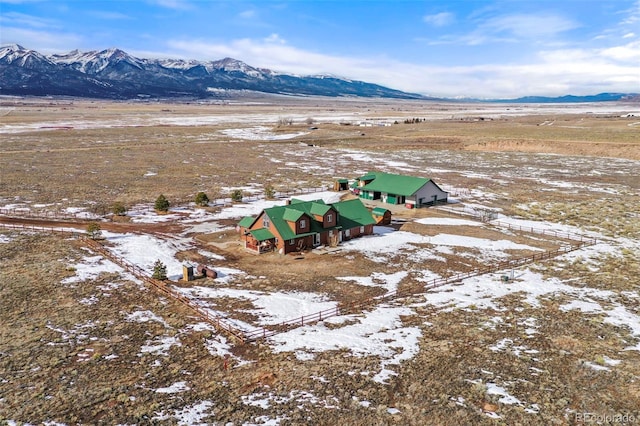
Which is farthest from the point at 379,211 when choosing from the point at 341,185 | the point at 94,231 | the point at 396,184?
the point at 94,231

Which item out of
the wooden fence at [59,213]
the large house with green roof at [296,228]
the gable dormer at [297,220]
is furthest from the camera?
the wooden fence at [59,213]

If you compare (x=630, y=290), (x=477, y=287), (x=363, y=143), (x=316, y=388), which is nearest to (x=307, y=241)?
(x=477, y=287)

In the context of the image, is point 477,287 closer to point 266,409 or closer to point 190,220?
point 266,409

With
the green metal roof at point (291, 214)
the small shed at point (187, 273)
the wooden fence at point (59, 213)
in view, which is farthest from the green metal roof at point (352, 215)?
the wooden fence at point (59, 213)

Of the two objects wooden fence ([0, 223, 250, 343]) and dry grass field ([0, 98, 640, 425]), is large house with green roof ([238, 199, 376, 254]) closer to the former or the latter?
dry grass field ([0, 98, 640, 425])

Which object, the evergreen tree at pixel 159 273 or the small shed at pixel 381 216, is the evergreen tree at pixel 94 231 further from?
the small shed at pixel 381 216

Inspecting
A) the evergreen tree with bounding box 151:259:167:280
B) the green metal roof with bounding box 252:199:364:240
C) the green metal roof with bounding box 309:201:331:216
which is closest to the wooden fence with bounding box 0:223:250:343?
the evergreen tree with bounding box 151:259:167:280
